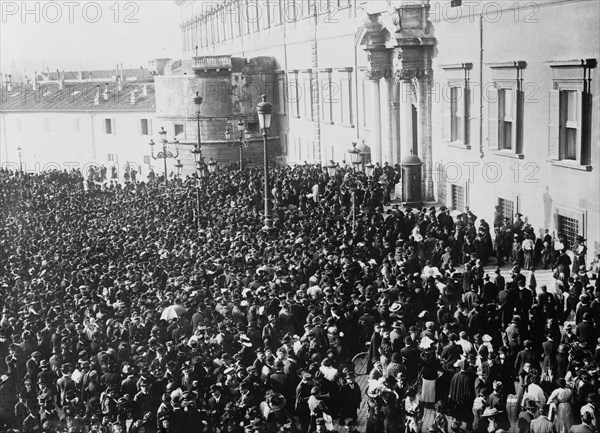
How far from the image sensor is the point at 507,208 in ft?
88.4

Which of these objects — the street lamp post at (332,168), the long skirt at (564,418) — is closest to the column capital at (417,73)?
the street lamp post at (332,168)

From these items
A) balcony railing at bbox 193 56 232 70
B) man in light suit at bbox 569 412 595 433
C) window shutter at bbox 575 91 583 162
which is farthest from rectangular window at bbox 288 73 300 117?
man in light suit at bbox 569 412 595 433

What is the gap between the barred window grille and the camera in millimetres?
23109

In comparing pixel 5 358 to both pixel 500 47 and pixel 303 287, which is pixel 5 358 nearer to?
pixel 303 287

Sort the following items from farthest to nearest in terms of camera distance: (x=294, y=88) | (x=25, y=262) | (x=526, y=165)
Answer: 1. (x=294, y=88)
2. (x=526, y=165)
3. (x=25, y=262)

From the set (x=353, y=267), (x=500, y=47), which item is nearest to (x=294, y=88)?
(x=500, y=47)

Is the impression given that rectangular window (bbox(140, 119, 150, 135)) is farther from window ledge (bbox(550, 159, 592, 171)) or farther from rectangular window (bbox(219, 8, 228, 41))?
window ledge (bbox(550, 159, 592, 171))

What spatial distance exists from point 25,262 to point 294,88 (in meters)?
31.3

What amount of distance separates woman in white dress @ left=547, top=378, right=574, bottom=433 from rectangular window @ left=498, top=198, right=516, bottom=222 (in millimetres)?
15088

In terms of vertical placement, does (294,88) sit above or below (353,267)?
above

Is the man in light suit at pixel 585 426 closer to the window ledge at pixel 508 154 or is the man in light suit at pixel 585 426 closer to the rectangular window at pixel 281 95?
the window ledge at pixel 508 154

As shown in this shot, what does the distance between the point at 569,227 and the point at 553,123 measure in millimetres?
2965

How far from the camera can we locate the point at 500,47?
26359 mm

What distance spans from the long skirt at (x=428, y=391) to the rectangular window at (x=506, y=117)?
14494 millimetres
